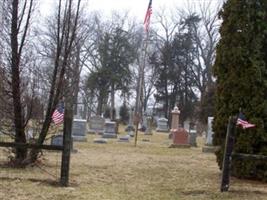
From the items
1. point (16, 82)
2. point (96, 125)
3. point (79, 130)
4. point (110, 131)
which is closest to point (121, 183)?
point (16, 82)

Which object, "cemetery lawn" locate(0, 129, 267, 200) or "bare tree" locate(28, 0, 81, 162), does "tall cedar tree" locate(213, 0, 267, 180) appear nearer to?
"cemetery lawn" locate(0, 129, 267, 200)

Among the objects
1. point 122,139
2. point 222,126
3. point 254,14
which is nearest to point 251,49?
point 254,14

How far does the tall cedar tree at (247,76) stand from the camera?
455 inches

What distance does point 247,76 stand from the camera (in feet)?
38.2

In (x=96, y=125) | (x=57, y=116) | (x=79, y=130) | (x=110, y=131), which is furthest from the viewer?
(x=96, y=125)

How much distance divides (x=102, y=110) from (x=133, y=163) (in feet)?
162

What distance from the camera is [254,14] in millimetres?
11688

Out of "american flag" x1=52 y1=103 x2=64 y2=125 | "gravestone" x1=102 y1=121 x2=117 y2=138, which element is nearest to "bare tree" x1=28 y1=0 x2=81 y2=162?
"american flag" x1=52 y1=103 x2=64 y2=125

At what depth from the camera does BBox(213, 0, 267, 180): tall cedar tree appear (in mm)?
11555

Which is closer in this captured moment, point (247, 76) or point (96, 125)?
point (247, 76)

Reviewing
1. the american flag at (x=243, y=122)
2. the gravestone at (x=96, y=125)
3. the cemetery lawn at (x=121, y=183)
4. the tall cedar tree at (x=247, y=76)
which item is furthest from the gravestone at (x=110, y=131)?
the american flag at (x=243, y=122)

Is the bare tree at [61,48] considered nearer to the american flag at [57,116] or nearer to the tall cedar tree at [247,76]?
the american flag at [57,116]

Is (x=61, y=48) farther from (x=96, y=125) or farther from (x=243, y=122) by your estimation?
(x=96, y=125)

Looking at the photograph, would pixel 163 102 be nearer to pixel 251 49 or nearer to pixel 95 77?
pixel 95 77
